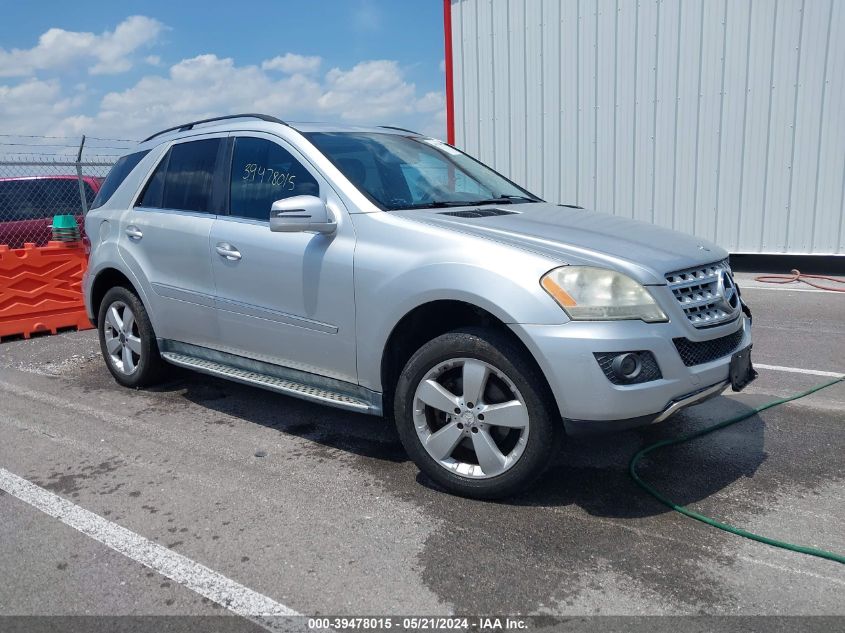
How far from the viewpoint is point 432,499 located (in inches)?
135

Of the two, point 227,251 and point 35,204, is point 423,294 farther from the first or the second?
point 35,204

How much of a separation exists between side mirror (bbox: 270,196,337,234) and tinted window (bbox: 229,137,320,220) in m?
0.30

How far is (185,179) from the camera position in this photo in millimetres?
4797

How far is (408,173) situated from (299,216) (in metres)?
0.84

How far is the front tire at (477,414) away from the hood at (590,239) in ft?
1.51

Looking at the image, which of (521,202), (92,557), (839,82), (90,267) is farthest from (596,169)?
(92,557)

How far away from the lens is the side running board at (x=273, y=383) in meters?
3.77

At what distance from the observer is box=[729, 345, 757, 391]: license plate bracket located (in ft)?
10.8

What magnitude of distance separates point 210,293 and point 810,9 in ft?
29.4

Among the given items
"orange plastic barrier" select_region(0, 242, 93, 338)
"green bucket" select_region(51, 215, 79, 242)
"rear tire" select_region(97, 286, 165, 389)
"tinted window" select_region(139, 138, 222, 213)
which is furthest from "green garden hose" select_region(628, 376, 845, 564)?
"green bucket" select_region(51, 215, 79, 242)

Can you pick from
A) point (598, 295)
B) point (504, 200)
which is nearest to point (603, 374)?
point (598, 295)

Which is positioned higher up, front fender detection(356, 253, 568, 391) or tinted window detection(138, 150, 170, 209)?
tinted window detection(138, 150, 170, 209)

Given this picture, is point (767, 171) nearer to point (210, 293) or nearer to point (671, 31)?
point (671, 31)

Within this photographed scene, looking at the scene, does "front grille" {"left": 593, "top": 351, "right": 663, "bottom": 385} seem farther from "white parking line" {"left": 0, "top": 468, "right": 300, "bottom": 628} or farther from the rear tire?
the rear tire
